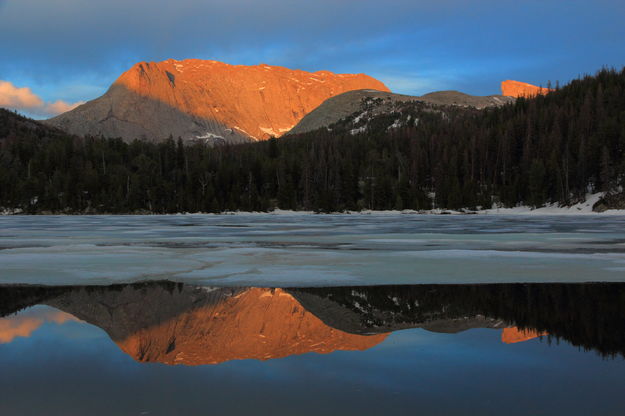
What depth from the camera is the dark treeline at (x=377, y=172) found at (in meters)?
109

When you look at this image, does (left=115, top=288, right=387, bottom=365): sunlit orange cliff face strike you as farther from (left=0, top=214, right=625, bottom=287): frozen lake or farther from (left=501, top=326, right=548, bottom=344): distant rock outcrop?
(left=0, top=214, right=625, bottom=287): frozen lake

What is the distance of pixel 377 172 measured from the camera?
136875mm

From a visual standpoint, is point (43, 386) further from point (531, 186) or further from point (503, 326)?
point (531, 186)

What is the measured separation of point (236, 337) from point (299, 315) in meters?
1.78

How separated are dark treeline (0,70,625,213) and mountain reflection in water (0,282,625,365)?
9797 cm

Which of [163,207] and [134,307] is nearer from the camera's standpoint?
[134,307]

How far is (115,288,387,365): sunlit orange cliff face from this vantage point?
7.27 meters

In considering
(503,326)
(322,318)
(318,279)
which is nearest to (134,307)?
(322,318)

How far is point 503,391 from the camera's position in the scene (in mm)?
5668

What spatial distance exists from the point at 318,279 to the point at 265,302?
2885 millimetres

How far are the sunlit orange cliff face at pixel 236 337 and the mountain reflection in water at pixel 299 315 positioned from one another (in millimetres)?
16

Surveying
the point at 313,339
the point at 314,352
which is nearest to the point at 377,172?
the point at 313,339

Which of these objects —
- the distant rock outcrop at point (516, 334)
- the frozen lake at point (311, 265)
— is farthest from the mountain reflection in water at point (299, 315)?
the frozen lake at point (311, 265)

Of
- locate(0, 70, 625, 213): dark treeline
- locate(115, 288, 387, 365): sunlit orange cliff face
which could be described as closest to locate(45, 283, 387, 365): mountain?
locate(115, 288, 387, 365): sunlit orange cliff face
